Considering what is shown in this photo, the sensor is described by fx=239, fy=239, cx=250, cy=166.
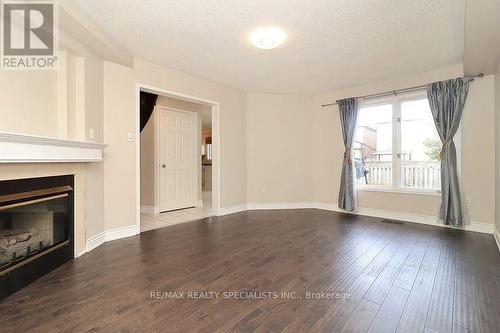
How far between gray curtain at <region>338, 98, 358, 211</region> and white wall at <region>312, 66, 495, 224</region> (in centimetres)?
21

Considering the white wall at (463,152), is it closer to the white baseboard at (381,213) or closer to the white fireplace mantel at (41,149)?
the white baseboard at (381,213)

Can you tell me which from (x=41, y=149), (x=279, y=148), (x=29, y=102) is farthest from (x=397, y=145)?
(x=29, y=102)

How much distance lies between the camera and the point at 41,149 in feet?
6.42

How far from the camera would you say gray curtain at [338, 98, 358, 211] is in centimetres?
446

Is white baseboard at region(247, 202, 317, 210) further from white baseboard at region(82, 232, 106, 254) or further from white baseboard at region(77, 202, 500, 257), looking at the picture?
white baseboard at region(82, 232, 106, 254)

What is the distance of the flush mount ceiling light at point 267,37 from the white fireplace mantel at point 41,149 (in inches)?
83.6

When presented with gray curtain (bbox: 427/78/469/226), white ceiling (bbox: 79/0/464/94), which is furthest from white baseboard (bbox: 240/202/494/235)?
white ceiling (bbox: 79/0/464/94)

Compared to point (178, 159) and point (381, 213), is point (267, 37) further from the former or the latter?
point (381, 213)

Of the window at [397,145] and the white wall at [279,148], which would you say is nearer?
the window at [397,145]

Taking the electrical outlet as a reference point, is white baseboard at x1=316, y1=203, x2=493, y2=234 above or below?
below

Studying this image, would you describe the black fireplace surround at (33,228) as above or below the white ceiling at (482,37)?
below

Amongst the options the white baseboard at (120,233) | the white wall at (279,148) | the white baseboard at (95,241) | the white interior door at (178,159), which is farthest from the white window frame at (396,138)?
the white baseboard at (95,241)

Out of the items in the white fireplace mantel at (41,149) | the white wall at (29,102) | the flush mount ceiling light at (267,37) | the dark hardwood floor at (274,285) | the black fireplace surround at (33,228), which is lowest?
the dark hardwood floor at (274,285)

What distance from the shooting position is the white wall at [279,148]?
5039mm
